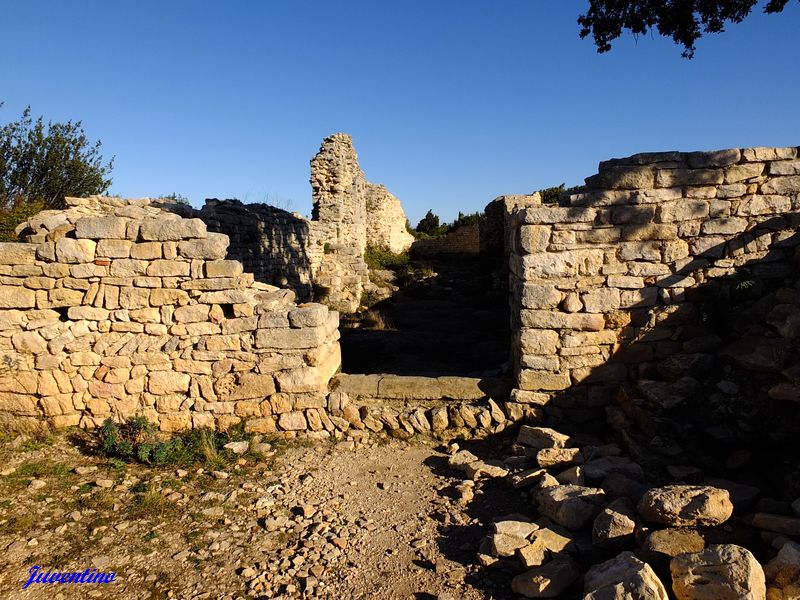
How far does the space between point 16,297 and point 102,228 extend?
1293 millimetres

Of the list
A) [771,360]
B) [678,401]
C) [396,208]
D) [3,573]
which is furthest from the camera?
[396,208]

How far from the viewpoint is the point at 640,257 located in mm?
5305

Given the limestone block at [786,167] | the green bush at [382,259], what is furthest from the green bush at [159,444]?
the green bush at [382,259]

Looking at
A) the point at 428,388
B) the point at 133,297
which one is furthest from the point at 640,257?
the point at 133,297

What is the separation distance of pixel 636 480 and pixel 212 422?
4481 mm

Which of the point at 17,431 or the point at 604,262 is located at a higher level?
the point at 604,262

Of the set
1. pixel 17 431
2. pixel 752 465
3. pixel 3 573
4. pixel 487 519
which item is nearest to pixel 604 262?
pixel 752 465

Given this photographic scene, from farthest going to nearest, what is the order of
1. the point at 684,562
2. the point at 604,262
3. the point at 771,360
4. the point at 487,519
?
the point at 604,262
the point at 771,360
the point at 487,519
the point at 684,562

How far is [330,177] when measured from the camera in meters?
15.7

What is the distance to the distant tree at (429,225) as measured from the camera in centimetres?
3341

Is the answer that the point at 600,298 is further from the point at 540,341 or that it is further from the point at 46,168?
the point at 46,168

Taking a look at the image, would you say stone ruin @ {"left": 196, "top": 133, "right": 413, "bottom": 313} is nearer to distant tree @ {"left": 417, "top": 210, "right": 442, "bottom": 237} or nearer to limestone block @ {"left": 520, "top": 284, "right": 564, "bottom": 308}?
limestone block @ {"left": 520, "top": 284, "right": 564, "bottom": 308}

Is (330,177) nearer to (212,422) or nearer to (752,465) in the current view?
(212,422)

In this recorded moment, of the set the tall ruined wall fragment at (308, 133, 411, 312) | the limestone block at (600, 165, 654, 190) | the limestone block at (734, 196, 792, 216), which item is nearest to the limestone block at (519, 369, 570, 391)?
the limestone block at (600, 165, 654, 190)
